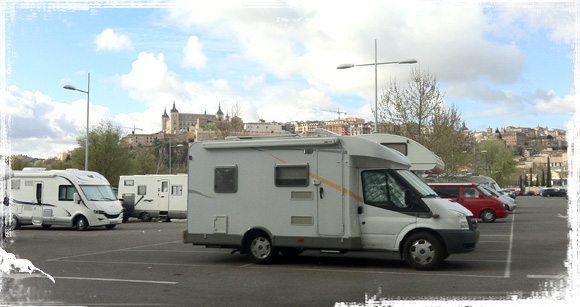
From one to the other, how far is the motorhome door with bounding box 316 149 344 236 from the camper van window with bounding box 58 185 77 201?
16.6m

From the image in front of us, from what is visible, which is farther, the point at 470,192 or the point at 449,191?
the point at 470,192

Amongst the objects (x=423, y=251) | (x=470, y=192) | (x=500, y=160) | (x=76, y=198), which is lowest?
(x=423, y=251)

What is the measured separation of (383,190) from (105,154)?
37.9 meters

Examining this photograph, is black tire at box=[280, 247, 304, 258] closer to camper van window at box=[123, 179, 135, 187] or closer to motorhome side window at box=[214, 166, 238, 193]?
motorhome side window at box=[214, 166, 238, 193]

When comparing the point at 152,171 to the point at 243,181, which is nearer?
the point at 243,181

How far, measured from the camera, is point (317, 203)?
1217 cm

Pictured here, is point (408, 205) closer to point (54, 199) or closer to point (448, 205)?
point (448, 205)

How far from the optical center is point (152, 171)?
63.0m

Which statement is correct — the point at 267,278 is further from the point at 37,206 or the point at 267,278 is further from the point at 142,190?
the point at 142,190

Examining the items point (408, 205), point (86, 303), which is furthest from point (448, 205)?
point (86, 303)

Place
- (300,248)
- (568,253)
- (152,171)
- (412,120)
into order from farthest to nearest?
(152,171) → (412,120) → (568,253) → (300,248)

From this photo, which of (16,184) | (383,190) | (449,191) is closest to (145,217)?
(16,184)

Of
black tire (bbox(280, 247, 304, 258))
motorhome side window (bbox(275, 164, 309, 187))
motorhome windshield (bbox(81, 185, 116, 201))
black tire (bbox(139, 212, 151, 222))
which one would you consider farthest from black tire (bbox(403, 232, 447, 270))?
black tire (bbox(139, 212, 151, 222))

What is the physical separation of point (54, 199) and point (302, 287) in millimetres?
19197
